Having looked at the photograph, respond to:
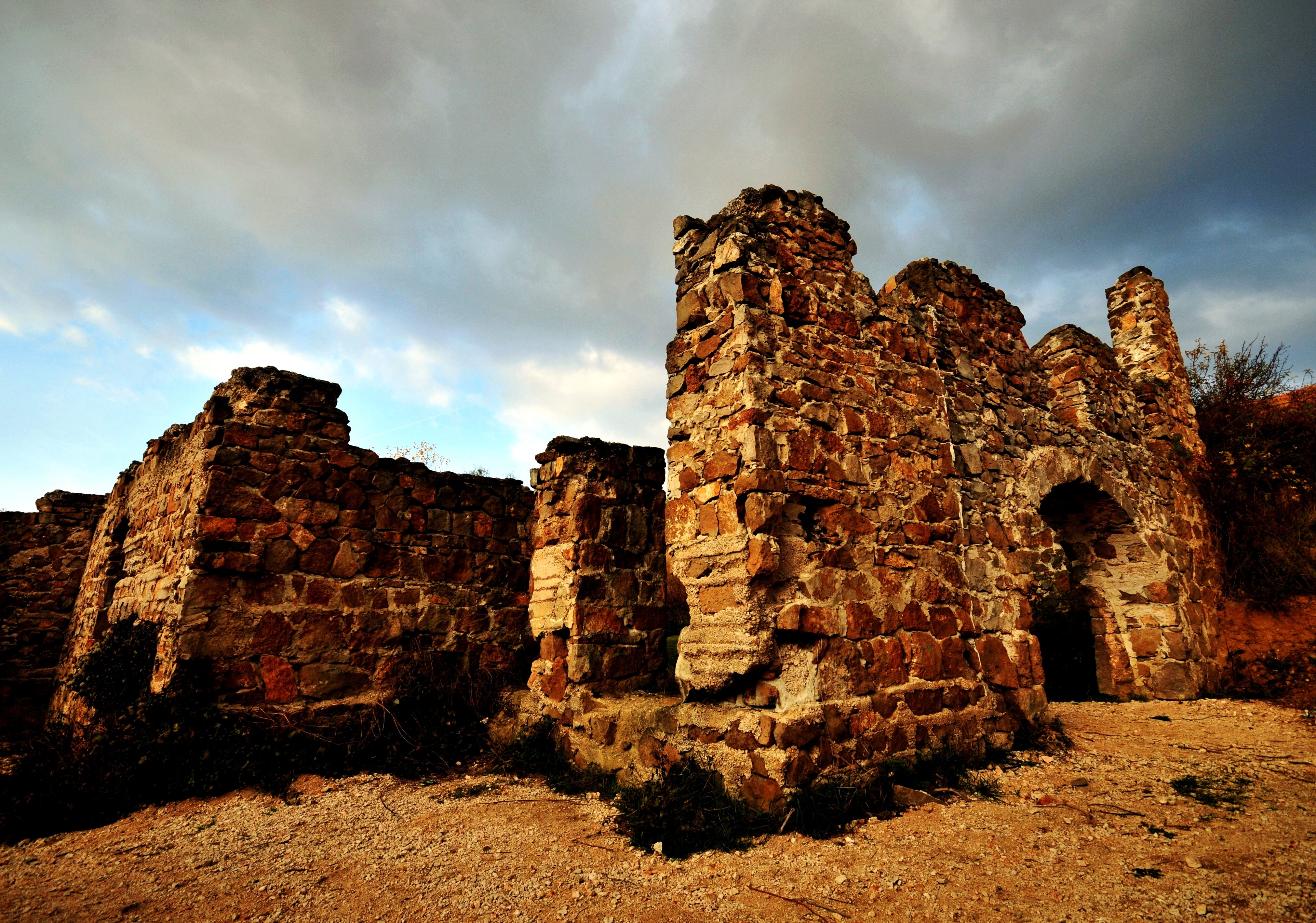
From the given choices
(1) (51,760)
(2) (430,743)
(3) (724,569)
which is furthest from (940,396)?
(1) (51,760)

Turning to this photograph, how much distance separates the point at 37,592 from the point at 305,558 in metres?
6.18

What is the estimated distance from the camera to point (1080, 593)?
21.5ft

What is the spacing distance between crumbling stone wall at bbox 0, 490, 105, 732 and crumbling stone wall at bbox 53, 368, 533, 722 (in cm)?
244

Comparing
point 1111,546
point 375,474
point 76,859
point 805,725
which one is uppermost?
point 375,474

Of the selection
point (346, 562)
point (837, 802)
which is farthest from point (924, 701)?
point (346, 562)

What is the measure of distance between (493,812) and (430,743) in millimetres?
1384

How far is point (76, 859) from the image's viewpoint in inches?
118

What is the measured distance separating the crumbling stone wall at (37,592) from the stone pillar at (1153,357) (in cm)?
1355

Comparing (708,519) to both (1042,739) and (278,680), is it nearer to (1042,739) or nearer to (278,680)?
(1042,739)

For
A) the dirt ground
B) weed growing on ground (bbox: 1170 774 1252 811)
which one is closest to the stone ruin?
the dirt ground

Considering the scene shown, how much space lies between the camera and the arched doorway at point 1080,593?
613 cm

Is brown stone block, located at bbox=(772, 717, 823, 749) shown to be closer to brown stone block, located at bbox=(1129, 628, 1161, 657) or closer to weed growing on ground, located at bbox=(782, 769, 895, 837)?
weed growing on ground, located at bbox=(782, 769, 895, 837)

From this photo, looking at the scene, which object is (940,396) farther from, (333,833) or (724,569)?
(333,833)

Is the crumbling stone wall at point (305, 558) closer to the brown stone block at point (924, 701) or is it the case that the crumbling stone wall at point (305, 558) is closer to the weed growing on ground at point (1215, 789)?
the brown stone block at point (924, 701)
